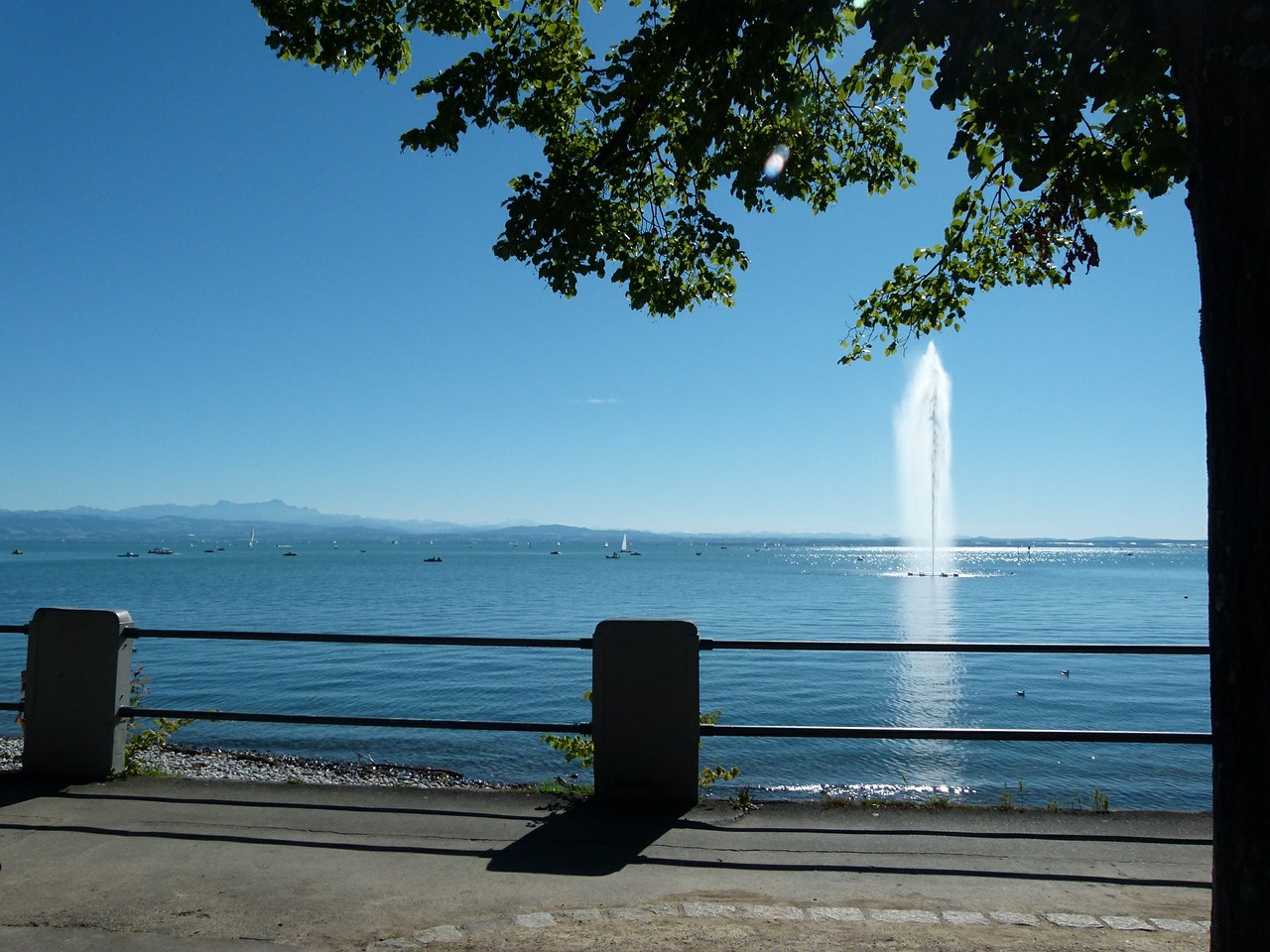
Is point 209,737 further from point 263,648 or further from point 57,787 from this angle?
point 263,648

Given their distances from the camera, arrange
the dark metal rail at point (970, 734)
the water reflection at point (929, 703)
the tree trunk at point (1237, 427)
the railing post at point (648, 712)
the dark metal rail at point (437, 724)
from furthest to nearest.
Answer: the water reflection at point (929, 703) → the dark metal rail at point (437, 724) → the railing post at point (648, 712) → the dark metal rail at point (970, 734) → the tree trunk at point (1237, 427)

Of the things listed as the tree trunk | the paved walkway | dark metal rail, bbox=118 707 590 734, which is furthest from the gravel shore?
the tree trunk

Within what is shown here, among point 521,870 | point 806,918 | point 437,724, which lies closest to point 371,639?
point 437,724

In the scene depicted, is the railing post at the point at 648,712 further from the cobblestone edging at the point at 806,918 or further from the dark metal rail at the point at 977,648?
the cobblestone edging at the point at 806,918

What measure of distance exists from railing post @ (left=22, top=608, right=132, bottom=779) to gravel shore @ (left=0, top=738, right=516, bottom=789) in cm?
515

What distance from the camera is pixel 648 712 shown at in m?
6.32

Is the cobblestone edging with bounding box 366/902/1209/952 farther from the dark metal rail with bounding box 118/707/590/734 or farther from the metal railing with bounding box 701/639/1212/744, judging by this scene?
the dark metal rail with bounding box 118/707/590/734

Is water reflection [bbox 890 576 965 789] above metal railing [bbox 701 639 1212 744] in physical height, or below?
below

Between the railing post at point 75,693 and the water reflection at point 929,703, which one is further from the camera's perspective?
the water reflection at point 929,703

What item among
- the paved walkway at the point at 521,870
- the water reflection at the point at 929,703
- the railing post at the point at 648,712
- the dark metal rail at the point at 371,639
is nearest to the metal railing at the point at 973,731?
the railing post at the point at 648,712

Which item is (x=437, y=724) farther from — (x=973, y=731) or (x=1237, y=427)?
(x=1237, y=427)

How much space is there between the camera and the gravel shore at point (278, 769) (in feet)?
40.1

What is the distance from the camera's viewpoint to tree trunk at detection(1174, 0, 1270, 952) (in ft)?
9.61

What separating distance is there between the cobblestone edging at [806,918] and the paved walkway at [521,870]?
12 mm
